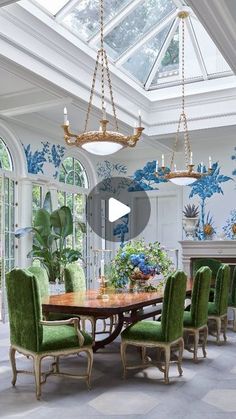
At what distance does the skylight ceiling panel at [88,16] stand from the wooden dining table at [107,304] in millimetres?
2944

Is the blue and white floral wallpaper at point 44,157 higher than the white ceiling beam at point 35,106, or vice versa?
the white ceiling beam at point 35,106

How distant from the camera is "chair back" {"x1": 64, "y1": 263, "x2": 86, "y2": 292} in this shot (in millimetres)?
4984

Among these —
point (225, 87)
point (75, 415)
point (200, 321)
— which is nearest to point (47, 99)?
point (225, 87)

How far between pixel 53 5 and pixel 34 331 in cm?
336

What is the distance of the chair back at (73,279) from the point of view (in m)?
4.98

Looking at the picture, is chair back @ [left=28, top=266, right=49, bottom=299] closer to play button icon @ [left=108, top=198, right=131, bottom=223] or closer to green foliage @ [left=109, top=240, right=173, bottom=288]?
green foliage @ [left=109, top=240, right=173, bottom=288]

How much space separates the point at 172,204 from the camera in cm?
863

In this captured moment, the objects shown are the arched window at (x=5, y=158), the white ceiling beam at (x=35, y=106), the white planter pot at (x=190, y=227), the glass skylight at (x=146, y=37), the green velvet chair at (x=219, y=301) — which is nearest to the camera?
the green velvet chair at (x=219, y=301)

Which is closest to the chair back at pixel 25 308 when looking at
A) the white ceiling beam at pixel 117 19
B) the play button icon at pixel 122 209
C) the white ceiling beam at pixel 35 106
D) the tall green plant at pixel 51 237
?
the white ceiling beam at pixel 35 106

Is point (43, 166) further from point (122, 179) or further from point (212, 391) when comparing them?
point (212, 391)

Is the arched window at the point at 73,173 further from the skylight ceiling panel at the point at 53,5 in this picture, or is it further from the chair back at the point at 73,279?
the skylight ceiling panel at the point at 53,5

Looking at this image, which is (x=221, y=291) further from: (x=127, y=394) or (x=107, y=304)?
(x=127, y=394)

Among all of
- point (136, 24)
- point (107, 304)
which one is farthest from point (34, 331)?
point (136, 24)

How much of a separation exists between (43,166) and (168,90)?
2261 mm
